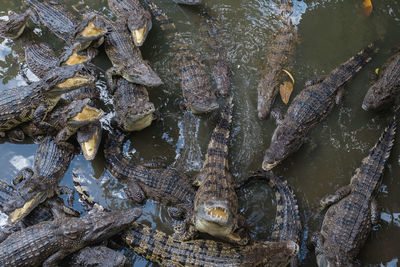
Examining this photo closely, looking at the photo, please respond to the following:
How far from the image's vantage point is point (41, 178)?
407 cm

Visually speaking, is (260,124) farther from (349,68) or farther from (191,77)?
(349,68)

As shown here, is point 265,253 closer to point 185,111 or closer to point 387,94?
point 185,111

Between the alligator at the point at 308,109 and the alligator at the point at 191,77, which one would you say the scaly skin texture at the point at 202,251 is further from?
the alligator at the point at 191,77

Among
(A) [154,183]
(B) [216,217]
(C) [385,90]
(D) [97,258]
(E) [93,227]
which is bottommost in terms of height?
(D) [97,258]

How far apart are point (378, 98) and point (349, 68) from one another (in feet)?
1.98

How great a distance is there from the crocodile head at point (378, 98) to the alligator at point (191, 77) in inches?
76.2

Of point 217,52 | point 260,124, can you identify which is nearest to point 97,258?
point 260,124

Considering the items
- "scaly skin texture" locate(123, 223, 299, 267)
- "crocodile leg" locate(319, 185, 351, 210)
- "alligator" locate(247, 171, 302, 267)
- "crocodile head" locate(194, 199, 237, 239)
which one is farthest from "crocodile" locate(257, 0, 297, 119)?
"scaly skin texture" locate(123, 223, 299, 267)

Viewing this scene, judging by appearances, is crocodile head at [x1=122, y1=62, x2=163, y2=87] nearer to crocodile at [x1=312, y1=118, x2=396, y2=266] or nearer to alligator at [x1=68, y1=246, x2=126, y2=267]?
alligator at [x1=68, y1=246, x2=126, y2=267]

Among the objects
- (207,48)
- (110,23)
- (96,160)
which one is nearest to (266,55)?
(207,48)

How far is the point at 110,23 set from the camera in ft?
18.0

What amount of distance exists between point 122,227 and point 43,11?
12.3ft

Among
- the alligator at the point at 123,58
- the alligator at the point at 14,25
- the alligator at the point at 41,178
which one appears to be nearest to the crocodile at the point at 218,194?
the alligator at the point at 123,58

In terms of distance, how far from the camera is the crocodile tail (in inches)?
194
